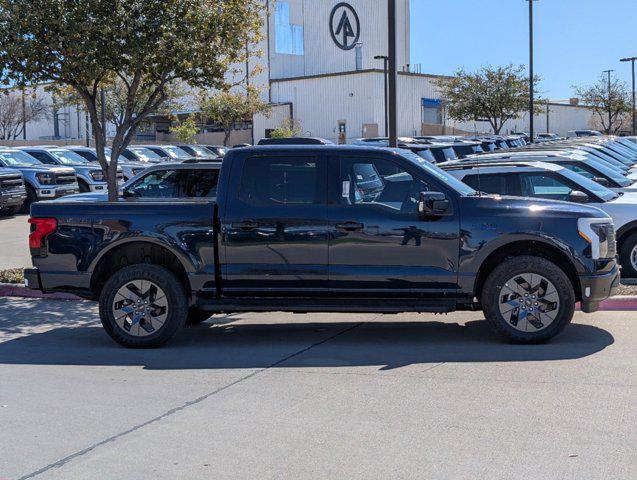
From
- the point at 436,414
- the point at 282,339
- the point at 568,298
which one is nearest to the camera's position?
the point at 436,414

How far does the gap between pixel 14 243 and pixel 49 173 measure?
795 cm

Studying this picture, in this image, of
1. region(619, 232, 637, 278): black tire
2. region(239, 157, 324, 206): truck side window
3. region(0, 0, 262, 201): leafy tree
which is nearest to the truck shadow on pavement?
region(239, 157, 324, 206): truck side window

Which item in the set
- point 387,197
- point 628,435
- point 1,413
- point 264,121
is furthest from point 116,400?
Answer: point 264,121

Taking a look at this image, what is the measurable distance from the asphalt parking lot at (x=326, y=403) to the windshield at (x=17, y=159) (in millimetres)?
17992

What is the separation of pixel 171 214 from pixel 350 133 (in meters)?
56.0

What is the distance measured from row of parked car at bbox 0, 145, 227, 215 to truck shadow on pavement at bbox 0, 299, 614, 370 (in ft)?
45.7

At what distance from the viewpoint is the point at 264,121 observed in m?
67.9

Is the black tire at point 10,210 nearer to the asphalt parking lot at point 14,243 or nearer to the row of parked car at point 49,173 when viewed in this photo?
the row of parked car at point 49,173

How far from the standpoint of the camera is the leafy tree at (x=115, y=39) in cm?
1238

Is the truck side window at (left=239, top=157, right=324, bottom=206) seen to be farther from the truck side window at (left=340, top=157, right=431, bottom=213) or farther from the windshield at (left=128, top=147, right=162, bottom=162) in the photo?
the windshield at (left=128, top=147, right=162, bottom=162)

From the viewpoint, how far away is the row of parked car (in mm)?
23812

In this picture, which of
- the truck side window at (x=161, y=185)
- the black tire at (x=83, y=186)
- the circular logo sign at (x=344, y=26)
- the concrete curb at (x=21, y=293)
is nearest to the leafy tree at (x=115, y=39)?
the truck side window at (x=161, y=185)

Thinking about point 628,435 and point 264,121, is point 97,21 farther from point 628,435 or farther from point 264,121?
point 264,121

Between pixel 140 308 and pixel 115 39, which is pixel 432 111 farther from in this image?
pixel 140 308
